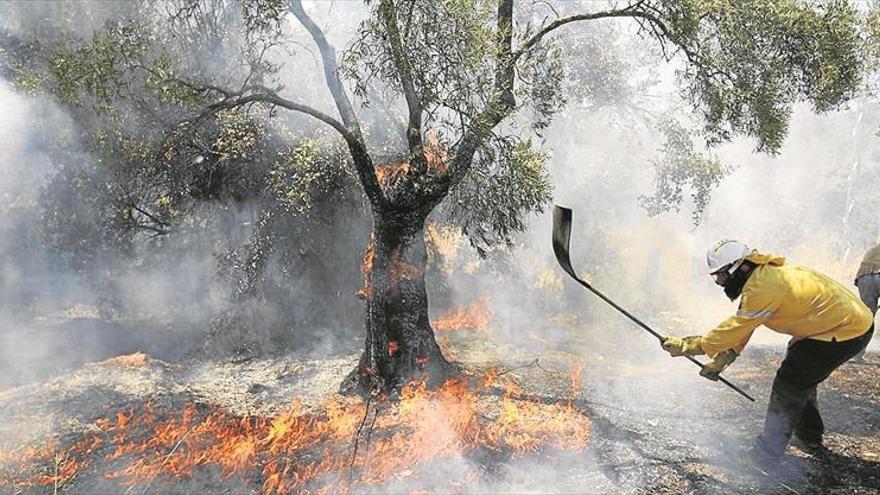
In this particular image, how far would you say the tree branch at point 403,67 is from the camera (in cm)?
575

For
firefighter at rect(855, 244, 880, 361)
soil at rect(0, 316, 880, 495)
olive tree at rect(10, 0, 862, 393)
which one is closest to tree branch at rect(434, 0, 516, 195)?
olive tree at rect(10, 0, 862, 393)

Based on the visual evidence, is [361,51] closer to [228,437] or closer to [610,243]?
[228,437]

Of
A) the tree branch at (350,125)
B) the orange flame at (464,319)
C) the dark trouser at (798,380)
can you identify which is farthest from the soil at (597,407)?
the tree branch at (350,125)

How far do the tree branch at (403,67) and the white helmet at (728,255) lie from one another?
333 centimetres

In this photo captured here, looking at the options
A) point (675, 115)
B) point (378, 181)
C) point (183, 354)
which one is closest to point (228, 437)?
point (378, 181)

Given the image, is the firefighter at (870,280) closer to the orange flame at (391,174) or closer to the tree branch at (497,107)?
the tree branch at (497,107)

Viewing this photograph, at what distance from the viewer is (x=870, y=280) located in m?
7.91

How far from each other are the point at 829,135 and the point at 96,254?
2940 cm

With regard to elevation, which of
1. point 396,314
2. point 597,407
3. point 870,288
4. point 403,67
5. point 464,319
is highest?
point 403,67

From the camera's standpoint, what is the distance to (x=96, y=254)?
46.5ft

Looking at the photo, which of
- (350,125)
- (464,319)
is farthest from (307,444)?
(464,319)

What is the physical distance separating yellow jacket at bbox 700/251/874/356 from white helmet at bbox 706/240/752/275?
0.08 metres

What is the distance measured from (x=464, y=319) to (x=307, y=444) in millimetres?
7334

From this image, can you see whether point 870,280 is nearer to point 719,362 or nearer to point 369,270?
point 719,362
